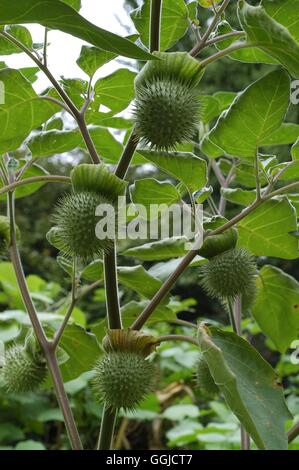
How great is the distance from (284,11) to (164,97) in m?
0.22

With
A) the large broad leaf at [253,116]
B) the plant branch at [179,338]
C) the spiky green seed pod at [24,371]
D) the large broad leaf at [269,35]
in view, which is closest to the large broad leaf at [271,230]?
the large broad leaf at [253,116]

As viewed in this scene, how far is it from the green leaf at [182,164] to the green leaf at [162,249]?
5.0 inches

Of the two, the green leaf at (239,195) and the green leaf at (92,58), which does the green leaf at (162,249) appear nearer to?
the green leaf at (239,195)

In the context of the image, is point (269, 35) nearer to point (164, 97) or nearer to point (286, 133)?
point (164, 97)

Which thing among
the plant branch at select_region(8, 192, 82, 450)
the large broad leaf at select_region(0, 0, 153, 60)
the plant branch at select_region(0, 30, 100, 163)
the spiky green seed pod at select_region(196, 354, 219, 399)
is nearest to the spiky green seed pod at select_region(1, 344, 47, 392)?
the plant branch at select_region(8, 192, 82, 450)

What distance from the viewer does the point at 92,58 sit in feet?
3.77

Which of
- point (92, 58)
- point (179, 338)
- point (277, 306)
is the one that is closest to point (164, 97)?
point (92, 58)

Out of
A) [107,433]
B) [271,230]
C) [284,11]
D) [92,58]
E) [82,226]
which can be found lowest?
[107,433]

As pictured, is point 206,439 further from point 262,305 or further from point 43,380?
point 43,380

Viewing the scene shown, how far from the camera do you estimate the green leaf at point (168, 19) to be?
3.85 ft

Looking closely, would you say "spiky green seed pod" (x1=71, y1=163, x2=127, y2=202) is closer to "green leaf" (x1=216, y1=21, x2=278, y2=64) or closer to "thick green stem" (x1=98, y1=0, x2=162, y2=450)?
"thick green stem" (x1=98, y1=0, x2=162, y2=450)

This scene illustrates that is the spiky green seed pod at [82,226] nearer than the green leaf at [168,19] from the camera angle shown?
Yes

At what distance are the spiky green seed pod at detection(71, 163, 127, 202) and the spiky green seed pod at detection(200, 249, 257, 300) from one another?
0.85ft

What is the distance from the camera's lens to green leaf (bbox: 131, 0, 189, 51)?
3.85 ft
